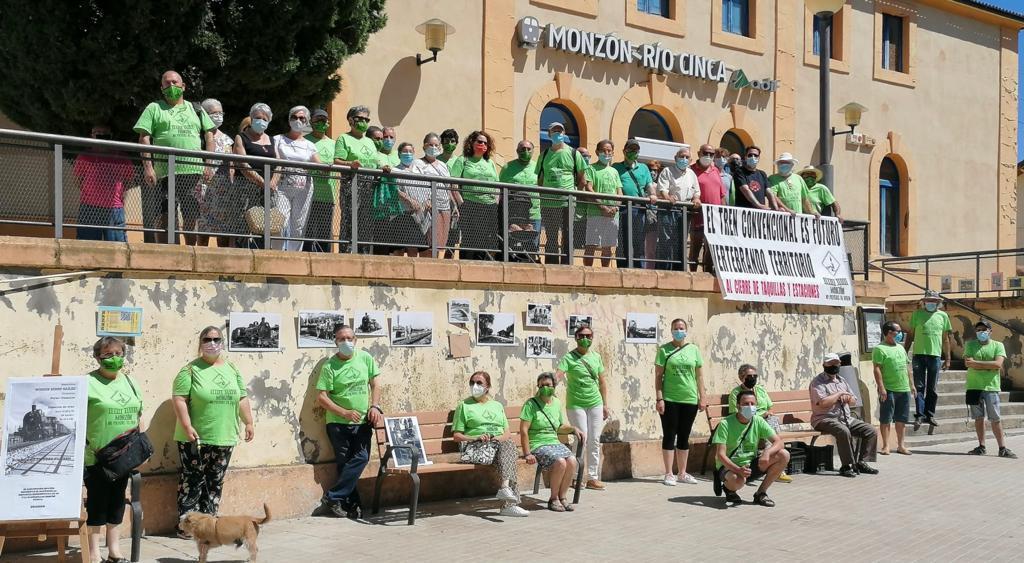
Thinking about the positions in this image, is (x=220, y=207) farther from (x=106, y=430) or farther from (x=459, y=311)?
(x=459, y=311)

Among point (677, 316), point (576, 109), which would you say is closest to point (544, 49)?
point (576, 109)

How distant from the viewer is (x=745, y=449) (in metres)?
11.8

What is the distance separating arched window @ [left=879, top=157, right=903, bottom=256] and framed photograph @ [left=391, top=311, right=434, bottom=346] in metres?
16.2

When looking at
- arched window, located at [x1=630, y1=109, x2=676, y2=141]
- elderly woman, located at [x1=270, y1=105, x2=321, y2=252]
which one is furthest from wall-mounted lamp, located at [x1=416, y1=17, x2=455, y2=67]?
elderly woman, located at [x1=270, y1=105, x2=321, y2=252]

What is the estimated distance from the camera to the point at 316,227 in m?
11.1

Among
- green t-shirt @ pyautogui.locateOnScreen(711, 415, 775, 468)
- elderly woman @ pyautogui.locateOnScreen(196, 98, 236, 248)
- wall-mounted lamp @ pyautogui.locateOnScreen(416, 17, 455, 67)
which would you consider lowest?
green t-shirt @ pyautogui.locateOnScreen(711, 415, 775, 468)

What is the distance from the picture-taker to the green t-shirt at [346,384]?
10664mm

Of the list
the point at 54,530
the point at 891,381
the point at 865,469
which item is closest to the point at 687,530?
the point at 865,469

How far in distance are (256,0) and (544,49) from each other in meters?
6.99

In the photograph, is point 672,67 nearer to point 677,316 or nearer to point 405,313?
point 677,316

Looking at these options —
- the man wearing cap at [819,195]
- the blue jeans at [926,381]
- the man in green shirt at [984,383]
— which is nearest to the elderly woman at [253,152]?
the man wearing cap at [819,195]

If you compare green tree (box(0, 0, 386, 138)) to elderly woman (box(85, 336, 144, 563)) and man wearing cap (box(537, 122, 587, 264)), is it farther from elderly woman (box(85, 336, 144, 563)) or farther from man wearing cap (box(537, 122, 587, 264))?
elderly woman (box(85, 336, 144, 563))

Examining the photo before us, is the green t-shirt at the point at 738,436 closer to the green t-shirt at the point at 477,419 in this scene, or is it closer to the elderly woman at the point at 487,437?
the elderly woman at the point at 487,437

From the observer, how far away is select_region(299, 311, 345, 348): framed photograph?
1076 cm
